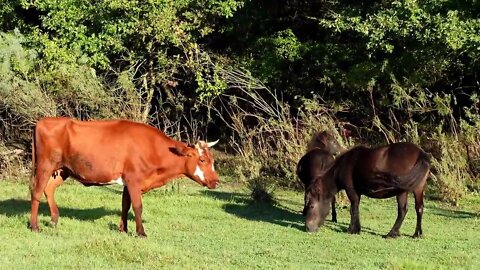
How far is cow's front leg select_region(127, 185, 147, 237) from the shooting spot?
12133 millimetres

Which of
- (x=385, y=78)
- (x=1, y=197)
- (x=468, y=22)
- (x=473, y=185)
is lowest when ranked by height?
(x=1, y=197)

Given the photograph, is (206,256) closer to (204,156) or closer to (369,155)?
(204,156)

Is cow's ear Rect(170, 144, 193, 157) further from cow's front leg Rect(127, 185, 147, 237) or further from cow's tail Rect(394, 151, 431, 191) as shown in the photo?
cow's tail Rect(394, 151, 431, 191)

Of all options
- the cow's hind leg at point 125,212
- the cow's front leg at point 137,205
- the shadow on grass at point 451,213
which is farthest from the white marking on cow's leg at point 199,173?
the shadow on grass at point 451,213

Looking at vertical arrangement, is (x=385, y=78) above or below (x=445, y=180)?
above

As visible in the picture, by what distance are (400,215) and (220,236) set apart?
2797mm

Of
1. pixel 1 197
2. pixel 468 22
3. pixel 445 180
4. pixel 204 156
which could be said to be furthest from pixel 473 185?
pixel 1 197

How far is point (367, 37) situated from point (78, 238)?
11265 mm

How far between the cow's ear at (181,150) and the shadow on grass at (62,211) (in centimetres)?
203

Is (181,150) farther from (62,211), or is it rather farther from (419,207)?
(419,207)

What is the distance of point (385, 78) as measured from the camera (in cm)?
2191

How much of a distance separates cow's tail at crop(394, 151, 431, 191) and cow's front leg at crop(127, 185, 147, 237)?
394 centimetres

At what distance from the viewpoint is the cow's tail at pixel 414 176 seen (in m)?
12.6

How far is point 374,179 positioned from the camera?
1280 cm
